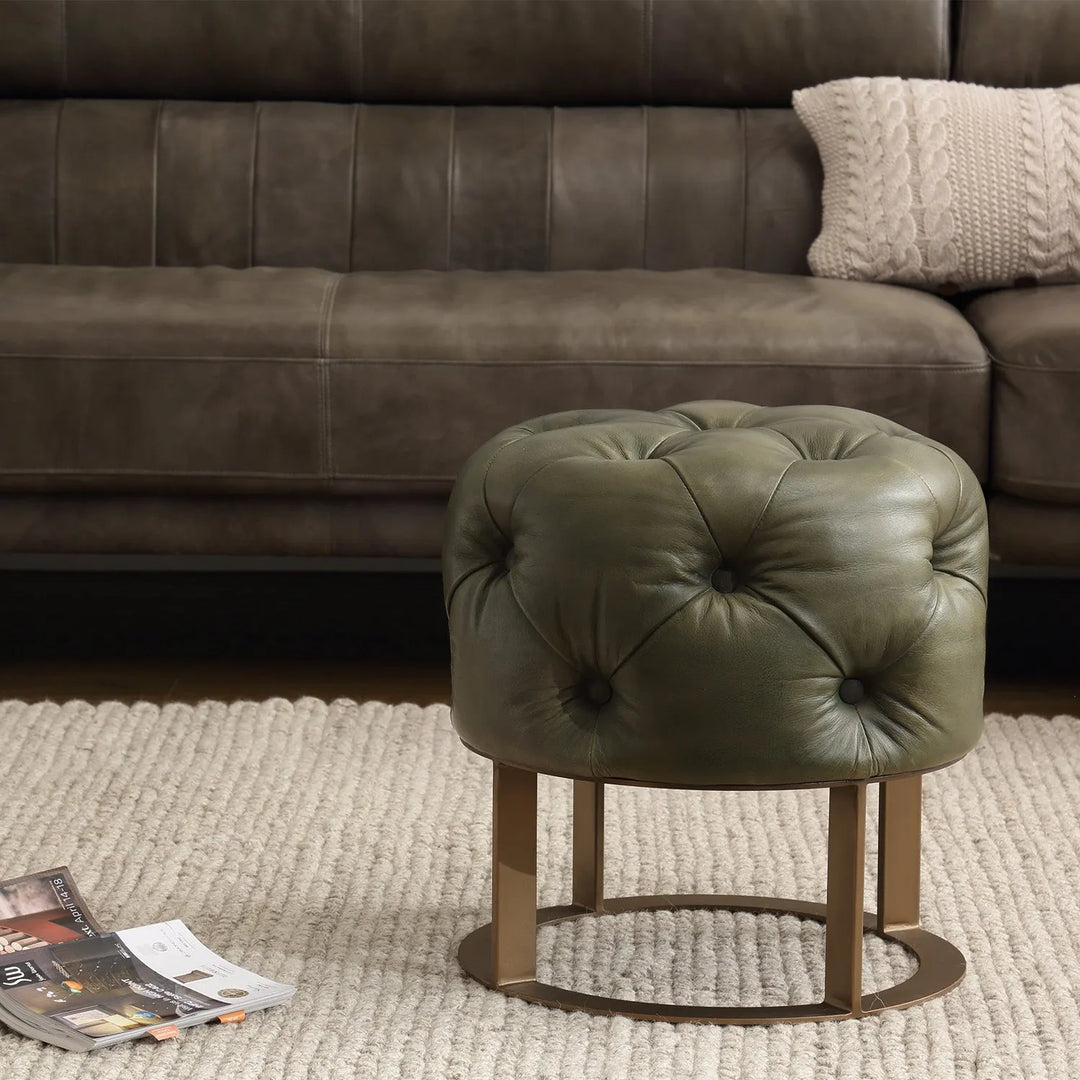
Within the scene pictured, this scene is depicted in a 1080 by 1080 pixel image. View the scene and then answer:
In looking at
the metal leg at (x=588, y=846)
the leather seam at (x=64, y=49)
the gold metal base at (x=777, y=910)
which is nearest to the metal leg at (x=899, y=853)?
the gold metal base at (x=777, y=910)

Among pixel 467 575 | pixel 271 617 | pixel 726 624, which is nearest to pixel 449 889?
pixel 467 575

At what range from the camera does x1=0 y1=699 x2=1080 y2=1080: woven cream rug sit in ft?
3.54

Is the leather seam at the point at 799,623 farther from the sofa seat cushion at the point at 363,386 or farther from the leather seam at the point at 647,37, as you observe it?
the leather seam at the point at 647,37

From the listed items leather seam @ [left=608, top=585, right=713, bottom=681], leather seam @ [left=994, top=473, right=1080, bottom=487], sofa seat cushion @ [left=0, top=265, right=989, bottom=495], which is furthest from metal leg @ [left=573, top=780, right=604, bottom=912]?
leather seam @ [left=994, top=473, right=1080, bottom=487]

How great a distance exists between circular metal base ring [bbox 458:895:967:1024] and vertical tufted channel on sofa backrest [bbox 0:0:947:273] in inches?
51.7

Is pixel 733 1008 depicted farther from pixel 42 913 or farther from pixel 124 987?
pixel 42 913

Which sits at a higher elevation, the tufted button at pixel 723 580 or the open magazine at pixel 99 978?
the tufted button at pixel 723 580

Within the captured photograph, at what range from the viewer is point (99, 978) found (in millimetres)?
1167

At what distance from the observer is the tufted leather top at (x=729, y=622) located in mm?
1026

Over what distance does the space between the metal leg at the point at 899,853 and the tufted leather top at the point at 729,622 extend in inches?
5.3

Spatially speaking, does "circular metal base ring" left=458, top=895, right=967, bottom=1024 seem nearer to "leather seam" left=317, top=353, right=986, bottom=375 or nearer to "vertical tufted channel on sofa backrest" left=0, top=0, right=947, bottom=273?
"leather seam" left=317, top=353, right=986, bottom=375

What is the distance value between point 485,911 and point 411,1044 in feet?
0.81

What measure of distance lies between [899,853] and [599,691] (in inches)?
13.0

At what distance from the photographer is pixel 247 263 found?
242 cm
